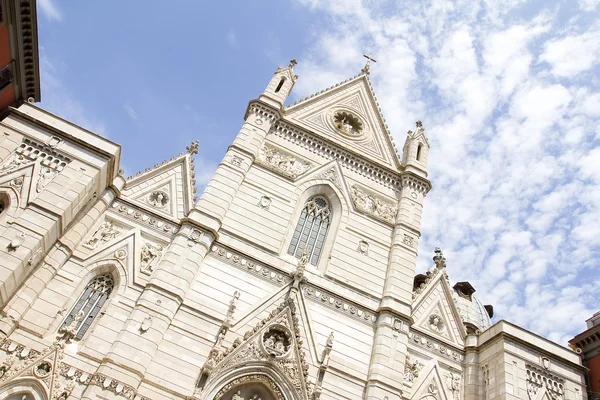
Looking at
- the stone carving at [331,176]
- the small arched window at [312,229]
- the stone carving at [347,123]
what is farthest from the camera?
the stone carving at [347,123]

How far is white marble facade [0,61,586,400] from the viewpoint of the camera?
46.3 feet

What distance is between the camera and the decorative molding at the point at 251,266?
17453 millimetres

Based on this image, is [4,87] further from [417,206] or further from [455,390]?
[455,390]

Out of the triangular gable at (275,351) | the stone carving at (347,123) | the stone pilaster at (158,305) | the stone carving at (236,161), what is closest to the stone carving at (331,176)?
the stone carving at (347,123)

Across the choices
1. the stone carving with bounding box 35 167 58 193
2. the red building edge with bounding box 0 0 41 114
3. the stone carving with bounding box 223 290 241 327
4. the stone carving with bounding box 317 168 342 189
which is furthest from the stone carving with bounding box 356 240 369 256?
the red building edge with bounding box 0 0 41 114

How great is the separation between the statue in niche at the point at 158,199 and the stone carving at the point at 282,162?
440cm

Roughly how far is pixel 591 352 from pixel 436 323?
5.96 m

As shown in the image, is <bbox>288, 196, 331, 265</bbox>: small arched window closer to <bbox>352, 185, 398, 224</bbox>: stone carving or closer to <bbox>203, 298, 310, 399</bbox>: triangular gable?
<bbox>352, 185, 398, 224</bbox>: stone carving

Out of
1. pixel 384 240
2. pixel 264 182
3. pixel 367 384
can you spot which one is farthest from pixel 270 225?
pixel 367 384

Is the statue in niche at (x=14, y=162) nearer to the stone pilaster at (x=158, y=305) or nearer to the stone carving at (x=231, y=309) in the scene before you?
the stone pilaster at (x=158, y=305)

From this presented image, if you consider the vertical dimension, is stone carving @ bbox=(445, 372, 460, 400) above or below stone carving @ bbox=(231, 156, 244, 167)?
below

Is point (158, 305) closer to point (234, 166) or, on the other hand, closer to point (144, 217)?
point (144, 217)

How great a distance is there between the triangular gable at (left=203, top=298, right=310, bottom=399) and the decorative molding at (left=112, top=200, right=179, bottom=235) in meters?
4.79

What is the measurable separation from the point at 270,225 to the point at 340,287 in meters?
3.69
